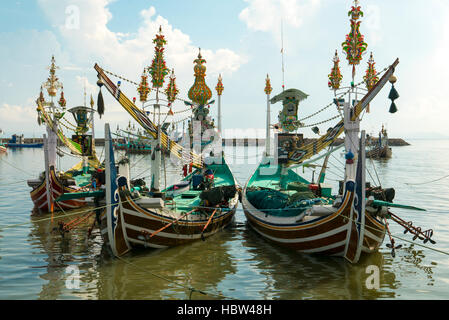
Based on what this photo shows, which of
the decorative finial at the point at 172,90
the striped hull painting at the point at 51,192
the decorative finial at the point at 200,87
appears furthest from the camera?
the decorative finial at the point at 200,87

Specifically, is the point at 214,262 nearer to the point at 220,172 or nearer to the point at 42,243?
the point at 42,243

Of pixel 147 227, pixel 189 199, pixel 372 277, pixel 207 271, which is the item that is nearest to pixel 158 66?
pixel 189 199

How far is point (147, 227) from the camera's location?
40.8ft

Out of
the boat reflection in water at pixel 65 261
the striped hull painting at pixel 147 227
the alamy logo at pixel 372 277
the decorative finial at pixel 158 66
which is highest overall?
the decorative finial at pixel 158 66

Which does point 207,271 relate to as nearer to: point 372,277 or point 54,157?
point 372,277

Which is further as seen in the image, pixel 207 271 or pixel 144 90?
pixel 144 90

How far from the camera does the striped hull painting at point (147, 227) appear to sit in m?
11.9

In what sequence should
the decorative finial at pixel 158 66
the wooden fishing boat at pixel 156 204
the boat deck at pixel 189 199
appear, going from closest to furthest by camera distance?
the wooden fishing boat at pixel 156 204 → the boat deck at pixel 189 199 → the decorative finial at pixel 158 66

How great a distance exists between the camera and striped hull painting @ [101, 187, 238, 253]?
11.9m

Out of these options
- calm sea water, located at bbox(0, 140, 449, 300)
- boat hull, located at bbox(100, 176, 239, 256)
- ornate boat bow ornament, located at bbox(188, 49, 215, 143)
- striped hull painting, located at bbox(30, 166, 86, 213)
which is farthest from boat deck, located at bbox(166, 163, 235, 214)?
striped hull painting, located at bbox(30, 166, 86, 213)

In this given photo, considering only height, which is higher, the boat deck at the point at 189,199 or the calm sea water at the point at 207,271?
the boat deck at the point at 189,199

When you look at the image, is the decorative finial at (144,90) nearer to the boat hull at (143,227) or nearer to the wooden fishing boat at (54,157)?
the wooden fishing boat at (54,157)

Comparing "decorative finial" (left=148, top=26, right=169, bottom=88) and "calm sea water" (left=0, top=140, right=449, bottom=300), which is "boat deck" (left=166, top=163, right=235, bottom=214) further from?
"decorative finial" (left=148, top=26, right=169, bottom=88)

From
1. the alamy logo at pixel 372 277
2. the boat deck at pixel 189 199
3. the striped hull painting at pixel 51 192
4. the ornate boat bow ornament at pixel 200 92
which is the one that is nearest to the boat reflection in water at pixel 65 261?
the striped hull painting at pixel 51 192
